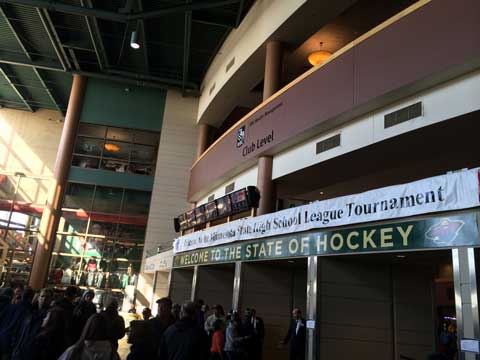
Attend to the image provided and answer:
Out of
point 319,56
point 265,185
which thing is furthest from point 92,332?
point 319,56

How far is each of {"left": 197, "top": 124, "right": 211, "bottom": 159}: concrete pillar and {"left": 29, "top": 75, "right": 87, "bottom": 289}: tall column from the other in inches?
270

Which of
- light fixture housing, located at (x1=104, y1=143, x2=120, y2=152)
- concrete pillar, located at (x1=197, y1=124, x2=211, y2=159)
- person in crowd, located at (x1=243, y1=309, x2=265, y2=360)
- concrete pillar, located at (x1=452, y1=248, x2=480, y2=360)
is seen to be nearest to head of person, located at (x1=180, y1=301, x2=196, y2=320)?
concrete pillar, located at (x1=452, y1=248, x2=480, y2=360)

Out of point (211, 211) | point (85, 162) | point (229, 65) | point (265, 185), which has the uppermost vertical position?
point (229, 65)

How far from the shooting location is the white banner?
19.2ft

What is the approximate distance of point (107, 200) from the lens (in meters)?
23.6

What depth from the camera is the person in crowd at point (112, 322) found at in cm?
444

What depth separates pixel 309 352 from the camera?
7688 mm

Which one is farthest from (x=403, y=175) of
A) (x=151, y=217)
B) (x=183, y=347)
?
(x=151, y=217)

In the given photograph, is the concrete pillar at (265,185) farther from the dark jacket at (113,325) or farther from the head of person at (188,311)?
the head of person at (188,311)

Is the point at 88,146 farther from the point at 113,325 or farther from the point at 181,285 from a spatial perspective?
the point at 113,325

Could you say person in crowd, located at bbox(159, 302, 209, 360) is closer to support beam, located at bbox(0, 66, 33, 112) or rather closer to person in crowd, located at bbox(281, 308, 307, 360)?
person in crowd, located at bbox(281, 308, 307, 360)

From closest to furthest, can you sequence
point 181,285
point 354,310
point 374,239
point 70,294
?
point 70,294, point 374,239, point 354,310, point 181,285

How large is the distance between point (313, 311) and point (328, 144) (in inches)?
180

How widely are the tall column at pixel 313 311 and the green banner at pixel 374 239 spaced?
0.93 ft
